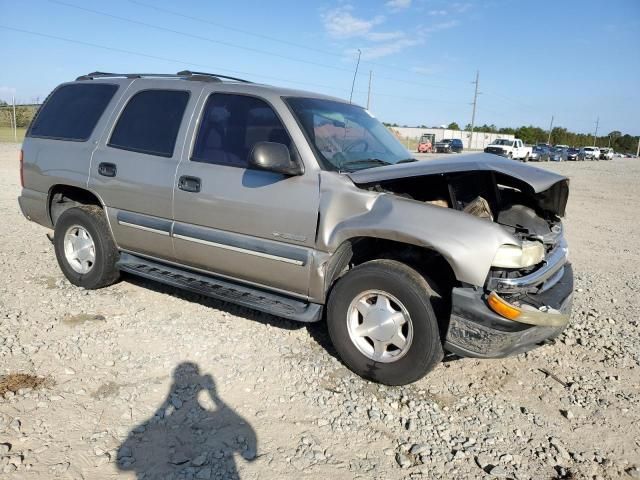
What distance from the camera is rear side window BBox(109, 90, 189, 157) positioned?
4281 mm

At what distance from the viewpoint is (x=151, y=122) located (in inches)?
175

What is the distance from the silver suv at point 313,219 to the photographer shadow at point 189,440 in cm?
91

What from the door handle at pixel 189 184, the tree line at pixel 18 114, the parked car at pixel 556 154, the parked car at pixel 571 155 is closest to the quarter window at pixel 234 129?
the door handle at pixel 189 184

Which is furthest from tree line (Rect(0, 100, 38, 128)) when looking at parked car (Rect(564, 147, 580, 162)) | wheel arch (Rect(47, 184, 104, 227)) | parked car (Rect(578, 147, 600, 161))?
parked car (Rect(578, 147, 600, 161))

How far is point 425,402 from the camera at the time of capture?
11.0 ft

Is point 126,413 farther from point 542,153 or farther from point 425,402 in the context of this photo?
point 542,153

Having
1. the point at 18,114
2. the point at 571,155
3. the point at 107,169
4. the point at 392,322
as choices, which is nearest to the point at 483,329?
the point at 392,322

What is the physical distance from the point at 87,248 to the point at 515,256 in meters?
3.86

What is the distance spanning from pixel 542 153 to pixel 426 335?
52.1m

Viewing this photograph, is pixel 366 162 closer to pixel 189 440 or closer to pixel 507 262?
pixel 507 262

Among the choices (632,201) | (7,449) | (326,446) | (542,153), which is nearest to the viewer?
(7,449)

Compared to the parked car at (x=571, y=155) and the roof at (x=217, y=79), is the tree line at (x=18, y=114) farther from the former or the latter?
the parked car at (x=571, y=155)

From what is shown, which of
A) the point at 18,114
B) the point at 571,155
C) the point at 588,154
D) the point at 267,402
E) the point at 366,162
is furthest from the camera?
the point at 588,154

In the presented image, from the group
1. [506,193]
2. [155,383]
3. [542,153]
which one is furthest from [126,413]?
[542,153]
